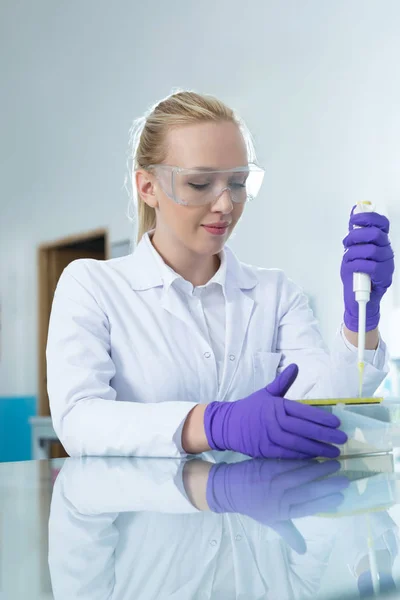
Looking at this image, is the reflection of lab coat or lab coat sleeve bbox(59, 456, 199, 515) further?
lab coat sleeve bbox(59, 456, 199, 515)

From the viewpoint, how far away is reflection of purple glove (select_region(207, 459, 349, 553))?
2.06ft

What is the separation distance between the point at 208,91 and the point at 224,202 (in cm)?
322

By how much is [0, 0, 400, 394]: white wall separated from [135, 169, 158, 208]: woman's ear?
1.99 m

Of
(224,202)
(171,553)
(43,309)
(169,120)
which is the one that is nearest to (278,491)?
(171,553)

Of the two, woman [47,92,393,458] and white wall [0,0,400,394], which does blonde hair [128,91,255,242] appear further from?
white wall [0,0,400,394]

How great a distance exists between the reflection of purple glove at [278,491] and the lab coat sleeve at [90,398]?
23 cm

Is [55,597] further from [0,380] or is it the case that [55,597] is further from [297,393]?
[0,380]

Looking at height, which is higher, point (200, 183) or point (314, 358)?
point (200, 183)

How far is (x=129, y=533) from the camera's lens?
0.57 meters

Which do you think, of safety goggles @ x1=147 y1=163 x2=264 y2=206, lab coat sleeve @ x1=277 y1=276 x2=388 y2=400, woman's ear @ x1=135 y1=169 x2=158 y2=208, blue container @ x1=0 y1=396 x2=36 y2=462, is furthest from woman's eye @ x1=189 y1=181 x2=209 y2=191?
blue container @ x1=0 y1=396 x2=36 y2=462

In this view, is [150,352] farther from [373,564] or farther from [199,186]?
[373,564]

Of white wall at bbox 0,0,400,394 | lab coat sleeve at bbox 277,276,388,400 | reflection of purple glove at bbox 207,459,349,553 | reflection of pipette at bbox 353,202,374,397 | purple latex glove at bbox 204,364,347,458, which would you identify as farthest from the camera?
white wall at bbox 0,0,400,394

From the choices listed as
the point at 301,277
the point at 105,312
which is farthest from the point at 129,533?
the point at 301,277

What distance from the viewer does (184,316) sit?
69.8 inches
